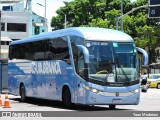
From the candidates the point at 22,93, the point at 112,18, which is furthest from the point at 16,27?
the point at 22,93

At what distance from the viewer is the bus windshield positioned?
19016 millimetres

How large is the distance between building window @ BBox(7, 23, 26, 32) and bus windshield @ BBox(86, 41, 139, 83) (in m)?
51.7

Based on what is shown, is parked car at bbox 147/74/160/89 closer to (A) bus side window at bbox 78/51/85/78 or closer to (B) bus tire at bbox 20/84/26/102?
(B) bus tire at bbox 20/84/26/102

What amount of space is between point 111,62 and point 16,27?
52.3 metres

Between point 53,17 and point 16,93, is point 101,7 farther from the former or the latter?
point 16,93

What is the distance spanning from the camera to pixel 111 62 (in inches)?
755

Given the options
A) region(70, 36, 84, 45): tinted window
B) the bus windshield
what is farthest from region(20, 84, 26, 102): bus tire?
the bus windshield

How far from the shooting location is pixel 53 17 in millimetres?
75938

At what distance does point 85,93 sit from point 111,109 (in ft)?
6.23

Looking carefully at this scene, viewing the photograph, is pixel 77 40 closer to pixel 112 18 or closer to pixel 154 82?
pixel 154 82

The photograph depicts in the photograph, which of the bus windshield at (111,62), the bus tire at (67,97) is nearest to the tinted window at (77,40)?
the bus windshield at (111,62)

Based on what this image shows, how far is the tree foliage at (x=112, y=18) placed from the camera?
62344 millimetres

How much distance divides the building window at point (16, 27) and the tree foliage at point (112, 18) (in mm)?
6486

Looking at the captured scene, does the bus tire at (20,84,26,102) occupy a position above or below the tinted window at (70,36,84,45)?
below
